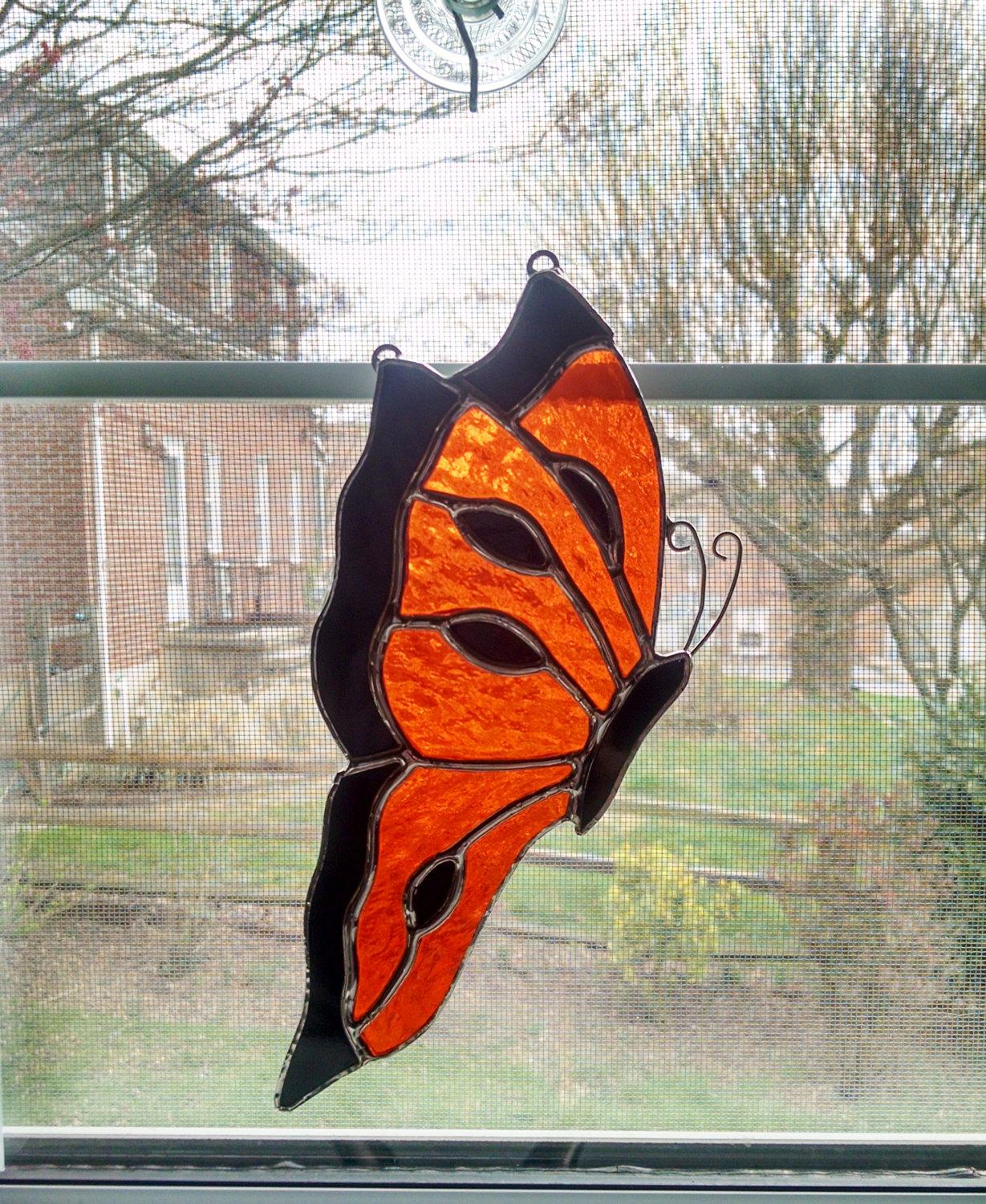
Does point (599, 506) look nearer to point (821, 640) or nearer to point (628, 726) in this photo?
point (628, 726)

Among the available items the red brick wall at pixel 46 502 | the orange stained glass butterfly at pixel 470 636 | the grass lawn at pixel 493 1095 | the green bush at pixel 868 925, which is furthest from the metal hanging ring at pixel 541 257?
the grass lawn at pixel 493 1095

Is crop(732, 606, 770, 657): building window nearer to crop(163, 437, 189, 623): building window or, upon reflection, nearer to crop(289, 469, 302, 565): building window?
crop(289, 469, 302, 565): building window

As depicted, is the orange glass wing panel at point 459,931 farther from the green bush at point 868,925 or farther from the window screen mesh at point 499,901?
the green bush at point 868,925

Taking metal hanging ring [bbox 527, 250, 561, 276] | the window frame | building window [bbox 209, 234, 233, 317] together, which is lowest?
the window frame

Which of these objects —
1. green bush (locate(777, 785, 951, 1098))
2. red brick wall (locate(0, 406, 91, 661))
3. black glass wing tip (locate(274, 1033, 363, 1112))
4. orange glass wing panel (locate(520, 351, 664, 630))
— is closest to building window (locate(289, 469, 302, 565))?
red brick wall (locate(0, 406, 91, 661))

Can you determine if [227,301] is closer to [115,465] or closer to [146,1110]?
[115,465]

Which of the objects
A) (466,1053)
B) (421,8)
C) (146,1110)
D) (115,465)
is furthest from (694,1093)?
(421,8)

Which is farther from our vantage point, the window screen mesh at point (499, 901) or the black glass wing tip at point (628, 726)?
the window screen mesh at point (499, 901)
